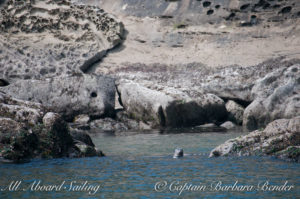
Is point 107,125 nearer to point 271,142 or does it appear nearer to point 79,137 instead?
point 79,137

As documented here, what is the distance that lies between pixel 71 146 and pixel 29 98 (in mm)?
11025

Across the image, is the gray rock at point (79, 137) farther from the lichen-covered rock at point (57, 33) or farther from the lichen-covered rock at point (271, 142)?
the lichen-covered rock at point (57, 33)

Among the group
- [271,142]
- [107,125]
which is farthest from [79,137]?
[107,125]

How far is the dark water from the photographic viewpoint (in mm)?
9500

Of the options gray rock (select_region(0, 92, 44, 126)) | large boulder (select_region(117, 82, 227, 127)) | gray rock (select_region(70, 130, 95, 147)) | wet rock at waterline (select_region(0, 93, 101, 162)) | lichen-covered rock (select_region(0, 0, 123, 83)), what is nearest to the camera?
wet rock at waterline (select_region(0, 93, 101, 162))

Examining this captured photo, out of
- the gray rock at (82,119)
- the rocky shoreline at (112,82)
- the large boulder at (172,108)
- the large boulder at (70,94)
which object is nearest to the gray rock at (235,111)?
the rocky shoreline at (112,82)

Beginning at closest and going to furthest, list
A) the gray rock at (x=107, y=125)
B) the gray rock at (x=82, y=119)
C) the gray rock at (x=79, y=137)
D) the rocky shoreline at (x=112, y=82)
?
the rocky shoreline at (x=112, y=82)
the gray rock at (x=79, y=137)
the gray rock at (x=107, y=125)
the gray rock at (x=82, y=119)

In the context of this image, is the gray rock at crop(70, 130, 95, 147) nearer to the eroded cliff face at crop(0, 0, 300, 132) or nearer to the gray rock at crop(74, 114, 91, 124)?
the eroded cliff face at crop(0, 0, 300, 132)

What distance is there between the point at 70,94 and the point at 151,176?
1489 centimetres

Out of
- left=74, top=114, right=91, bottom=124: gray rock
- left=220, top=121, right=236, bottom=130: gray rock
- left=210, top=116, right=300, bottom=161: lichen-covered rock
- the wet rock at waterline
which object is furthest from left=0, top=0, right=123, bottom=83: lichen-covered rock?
left=210, top=116, right=300, bottom=161: lichen-covered rock

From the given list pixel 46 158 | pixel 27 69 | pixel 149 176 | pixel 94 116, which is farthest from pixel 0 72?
pixel 149 176

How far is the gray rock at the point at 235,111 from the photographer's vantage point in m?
24.7

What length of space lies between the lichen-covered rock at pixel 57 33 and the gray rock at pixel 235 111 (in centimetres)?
1128

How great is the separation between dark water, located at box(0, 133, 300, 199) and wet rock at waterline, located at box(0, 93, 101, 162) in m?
0.54
